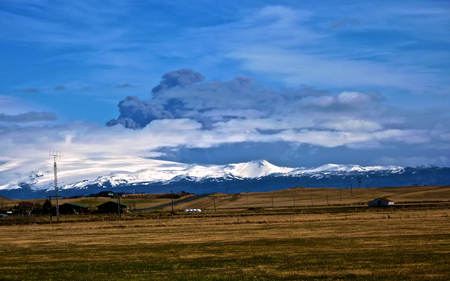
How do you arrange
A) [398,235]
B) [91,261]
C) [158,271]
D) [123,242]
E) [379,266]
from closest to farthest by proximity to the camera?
1. [379,266]
2. [158,271]
3. [91,261]
4. [398,235]
5. [123,242]

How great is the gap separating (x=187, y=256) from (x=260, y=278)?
13.6 metres

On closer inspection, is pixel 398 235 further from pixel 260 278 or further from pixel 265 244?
pixel 260 278

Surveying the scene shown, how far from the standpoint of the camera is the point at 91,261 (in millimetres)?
41344

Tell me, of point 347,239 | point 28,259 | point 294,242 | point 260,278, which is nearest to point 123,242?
point 28,259

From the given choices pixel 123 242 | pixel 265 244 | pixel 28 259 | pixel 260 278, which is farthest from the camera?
pixel 123 242

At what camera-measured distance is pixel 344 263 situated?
111ft

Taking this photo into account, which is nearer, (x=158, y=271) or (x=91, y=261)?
(x=158, y=271)

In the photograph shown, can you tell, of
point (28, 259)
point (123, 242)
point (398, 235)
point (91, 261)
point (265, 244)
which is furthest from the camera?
point (123, 242)

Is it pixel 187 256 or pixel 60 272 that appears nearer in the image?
pixel 60 272

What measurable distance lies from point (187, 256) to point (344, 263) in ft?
43.7

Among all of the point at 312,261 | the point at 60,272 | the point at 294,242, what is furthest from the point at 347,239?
the point at 60,272

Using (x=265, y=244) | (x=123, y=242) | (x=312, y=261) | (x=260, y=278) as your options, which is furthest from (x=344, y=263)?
(x=123, y=242)

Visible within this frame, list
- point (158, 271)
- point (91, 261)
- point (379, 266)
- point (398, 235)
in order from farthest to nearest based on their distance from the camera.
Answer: point (398, 235), point (91, 261), point (158, 271), point (379, 266)

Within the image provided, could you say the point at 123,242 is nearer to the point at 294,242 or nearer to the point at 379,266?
the point at 294,242
